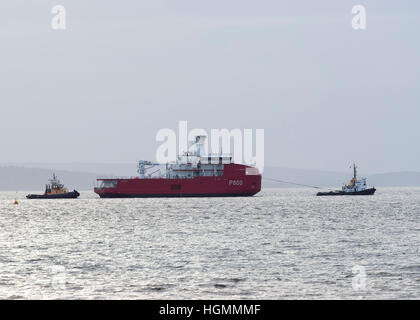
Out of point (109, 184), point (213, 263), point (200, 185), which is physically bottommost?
point (213, 263)

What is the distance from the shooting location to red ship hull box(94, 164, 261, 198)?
120000mm

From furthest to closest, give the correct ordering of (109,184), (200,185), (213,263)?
1. (109,184)
2. (200,185)
3. (213,263)

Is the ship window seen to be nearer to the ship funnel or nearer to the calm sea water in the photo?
Result: the ship funnel

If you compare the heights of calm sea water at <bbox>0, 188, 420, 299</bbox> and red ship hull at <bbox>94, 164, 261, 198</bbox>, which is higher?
red ship hull at <bbox>94, 164, 261, 198</bbox>

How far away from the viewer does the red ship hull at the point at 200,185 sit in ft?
394

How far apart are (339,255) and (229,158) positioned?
9359cm

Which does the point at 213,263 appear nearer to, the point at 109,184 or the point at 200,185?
the point at 200,185

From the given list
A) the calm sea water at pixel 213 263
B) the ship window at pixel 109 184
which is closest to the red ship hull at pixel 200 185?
the ship window at pixel 109 184

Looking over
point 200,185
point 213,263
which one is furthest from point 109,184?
point 213,263

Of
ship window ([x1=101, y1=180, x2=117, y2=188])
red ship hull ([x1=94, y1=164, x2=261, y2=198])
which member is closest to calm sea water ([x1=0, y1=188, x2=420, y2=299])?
red ship hull ([x1=94, y1=164, x2=261, y2=198])

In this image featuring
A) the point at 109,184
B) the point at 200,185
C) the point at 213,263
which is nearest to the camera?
the point at 213,263

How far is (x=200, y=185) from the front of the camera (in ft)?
398
